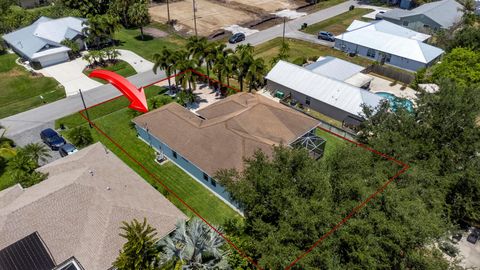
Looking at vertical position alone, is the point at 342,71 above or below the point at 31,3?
below

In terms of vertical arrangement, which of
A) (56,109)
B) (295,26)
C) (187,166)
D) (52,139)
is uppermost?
(295,26)

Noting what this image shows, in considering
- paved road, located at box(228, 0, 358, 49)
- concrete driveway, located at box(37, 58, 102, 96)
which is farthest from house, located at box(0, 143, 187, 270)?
paved road, located at box(228, 0, 358, 49)

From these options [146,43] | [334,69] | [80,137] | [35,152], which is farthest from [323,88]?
[146,43]

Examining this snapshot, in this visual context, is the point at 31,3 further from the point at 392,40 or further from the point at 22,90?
the point at 392,40

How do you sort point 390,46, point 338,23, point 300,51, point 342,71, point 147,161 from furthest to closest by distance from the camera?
point 338,23 → point 300,51 → point 390,46 → point 342,71 → point 147,161

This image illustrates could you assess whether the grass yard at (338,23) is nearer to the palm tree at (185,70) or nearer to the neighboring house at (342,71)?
the neighboring house at (342,71)

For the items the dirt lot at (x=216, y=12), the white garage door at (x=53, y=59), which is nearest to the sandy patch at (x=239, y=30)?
the dirt lot at (x=216, y=12)
